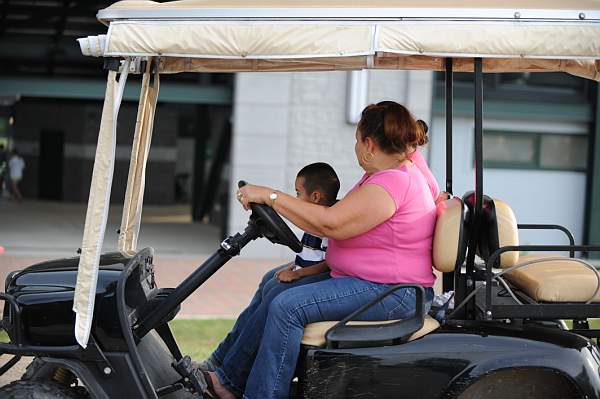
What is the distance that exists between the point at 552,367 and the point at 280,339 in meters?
1.03

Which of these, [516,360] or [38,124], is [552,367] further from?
[38,124]

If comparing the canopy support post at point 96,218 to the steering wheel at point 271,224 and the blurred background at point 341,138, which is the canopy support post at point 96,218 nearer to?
the steering wheel at point 271,224

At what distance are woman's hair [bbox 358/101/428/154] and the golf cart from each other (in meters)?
0.26

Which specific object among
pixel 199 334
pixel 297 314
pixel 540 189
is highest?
pixel 297 314

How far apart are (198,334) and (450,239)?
370 centimetres

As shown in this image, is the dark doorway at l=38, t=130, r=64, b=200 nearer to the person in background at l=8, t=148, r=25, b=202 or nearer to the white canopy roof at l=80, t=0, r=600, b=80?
the person in background at l=8, t=148, r=25, b=202

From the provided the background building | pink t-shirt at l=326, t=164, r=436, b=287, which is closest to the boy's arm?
pink t-shirt at l=326, t=164, r=436, b=287

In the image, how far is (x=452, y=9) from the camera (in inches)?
127

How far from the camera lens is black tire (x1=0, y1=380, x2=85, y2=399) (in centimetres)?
318

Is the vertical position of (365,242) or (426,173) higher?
(426,173)

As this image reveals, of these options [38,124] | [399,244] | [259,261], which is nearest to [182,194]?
[38,124]

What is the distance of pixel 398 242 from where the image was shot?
353 cm

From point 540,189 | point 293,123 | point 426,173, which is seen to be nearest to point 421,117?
point 293,123

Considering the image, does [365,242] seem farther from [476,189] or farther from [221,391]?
[221,391]
